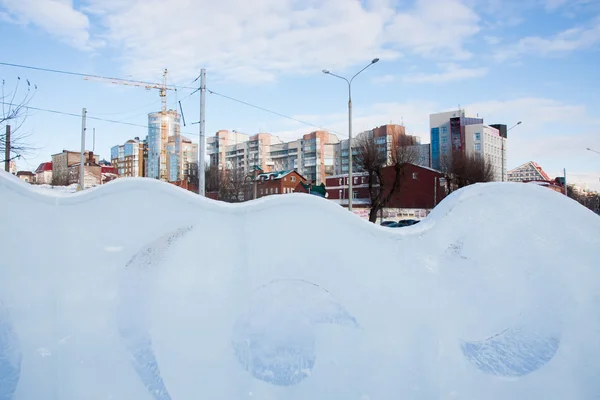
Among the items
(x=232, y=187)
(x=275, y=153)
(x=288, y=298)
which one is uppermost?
(x=275, y=153)

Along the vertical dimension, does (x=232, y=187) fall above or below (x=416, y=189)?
above

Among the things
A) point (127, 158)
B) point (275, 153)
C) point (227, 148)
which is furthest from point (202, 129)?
point (127, 158)

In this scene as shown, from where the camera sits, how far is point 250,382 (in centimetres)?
307

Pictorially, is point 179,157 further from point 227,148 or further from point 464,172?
point 464,172

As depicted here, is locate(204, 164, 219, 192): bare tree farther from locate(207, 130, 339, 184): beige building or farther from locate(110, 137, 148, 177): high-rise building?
locate(110, 137, 148, 177): high-rise building

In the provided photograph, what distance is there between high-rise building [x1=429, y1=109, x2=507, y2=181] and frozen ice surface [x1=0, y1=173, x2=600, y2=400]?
70.9 meters

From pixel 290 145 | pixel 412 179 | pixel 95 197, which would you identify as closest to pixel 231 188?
pixel 412 179

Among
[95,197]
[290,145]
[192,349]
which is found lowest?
[192,349]

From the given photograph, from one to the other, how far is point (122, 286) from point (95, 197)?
0.67 meters

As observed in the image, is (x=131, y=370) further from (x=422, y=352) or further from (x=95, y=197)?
(x=422, y=352)

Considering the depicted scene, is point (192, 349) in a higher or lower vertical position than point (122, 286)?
lower

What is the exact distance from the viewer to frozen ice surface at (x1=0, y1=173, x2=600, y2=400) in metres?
3.01

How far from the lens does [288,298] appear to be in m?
3.24

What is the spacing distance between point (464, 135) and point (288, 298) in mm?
79491
